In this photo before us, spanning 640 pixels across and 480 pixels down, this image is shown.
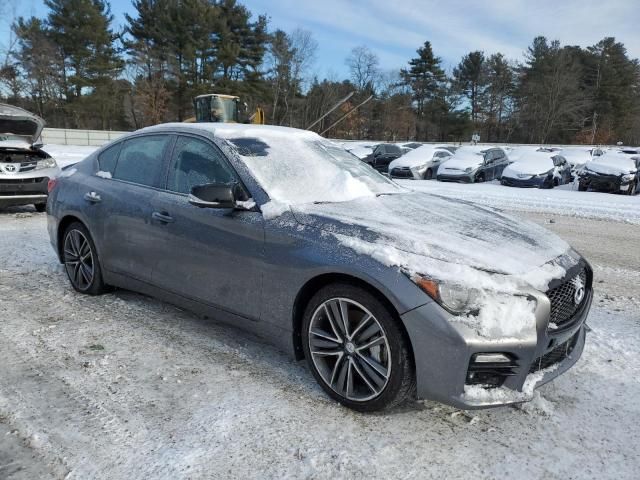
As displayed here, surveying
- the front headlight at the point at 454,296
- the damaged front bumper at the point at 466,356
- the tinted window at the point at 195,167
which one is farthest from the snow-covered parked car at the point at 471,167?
the front headlight at the point at 454,296

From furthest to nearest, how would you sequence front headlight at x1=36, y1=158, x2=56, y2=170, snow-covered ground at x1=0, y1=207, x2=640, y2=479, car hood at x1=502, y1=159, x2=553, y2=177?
car hood at x1=502, y1=159, x2=553, y2=177
front headlight at x1=36, y1=158, x2=56, y2=170
snow-covered ground at x1=0, y1=207, x2=640, y2=479

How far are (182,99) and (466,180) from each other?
37849mm

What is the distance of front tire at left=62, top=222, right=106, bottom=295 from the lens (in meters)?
4.34

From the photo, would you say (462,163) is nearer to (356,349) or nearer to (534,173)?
(534,173)

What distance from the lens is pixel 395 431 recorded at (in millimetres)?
2551

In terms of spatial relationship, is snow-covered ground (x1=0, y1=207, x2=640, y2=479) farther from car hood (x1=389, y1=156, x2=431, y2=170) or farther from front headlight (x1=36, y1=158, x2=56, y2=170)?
car hood (x1=389, y1=156, x2=431, y2=170)

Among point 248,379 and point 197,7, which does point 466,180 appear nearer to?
point 248,379

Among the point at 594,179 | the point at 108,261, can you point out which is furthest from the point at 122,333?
the point at 594,179

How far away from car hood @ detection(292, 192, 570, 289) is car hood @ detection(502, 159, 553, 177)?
1439 centimetres

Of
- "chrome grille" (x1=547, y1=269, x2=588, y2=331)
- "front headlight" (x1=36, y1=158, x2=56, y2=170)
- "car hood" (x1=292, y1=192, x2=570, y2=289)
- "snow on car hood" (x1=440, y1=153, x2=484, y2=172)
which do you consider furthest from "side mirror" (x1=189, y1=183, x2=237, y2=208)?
"snow on car hood" (x1=440, y1=153, x2=484, y2=172)

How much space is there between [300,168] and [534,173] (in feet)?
49.1

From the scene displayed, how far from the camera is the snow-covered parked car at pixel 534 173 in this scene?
54.3 feet

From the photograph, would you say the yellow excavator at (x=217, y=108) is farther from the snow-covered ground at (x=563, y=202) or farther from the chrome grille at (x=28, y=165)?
the chrome grille at (x=28, y=165)

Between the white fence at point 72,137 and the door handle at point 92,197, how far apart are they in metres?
33.1
